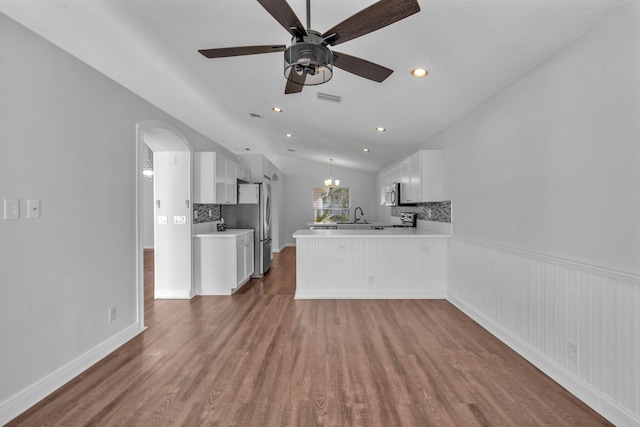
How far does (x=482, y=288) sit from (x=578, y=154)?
5.63 ft

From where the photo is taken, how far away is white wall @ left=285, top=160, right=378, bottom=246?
10.2 meters

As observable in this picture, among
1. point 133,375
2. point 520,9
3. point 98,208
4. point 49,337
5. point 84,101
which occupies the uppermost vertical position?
point 520,9

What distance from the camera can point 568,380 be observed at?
85.7 inches

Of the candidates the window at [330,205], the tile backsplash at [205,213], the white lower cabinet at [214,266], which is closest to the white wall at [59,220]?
the white lower cabinet at [214,266]

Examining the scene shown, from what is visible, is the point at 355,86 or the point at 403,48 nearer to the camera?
the point at 403,48

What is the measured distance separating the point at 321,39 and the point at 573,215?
6.57ft

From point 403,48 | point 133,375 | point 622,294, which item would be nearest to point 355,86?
point 403,48

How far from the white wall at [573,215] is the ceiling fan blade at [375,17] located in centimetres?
135

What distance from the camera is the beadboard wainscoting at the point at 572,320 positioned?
5.83ft

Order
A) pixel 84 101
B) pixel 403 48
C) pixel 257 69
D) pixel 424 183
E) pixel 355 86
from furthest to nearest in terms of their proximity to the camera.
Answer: pixel 424 183 → pixel 355 86 → pixel 257 69 → pixel 84 101 → pixel 403 48

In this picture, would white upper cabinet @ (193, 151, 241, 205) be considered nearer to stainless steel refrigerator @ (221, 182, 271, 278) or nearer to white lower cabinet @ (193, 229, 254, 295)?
white lower cabinet @ (193, 229, 254, 295)

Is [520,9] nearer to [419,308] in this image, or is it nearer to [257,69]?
[257,69]

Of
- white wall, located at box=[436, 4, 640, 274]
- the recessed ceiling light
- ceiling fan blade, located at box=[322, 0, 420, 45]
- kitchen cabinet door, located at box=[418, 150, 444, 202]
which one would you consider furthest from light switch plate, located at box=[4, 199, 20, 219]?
kitchen cabinet door, located at box=[418, 150, 444, 202]

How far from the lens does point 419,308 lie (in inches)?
154
